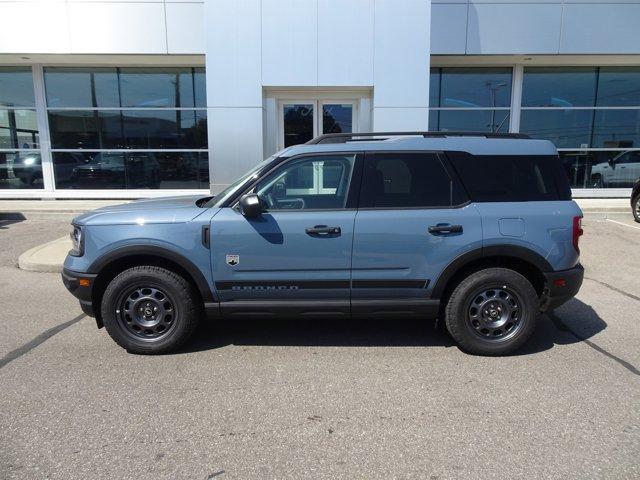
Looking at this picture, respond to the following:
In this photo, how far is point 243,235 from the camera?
4.06m

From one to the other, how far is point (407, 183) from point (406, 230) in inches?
17.4

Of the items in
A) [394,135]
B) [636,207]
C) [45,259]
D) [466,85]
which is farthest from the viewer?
[466,85]

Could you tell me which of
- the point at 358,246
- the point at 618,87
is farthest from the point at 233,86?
the point at 618,87

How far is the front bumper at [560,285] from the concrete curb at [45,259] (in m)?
6.71

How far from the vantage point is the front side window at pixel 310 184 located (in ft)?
13.8

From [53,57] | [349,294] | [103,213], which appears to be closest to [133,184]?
[53,57]

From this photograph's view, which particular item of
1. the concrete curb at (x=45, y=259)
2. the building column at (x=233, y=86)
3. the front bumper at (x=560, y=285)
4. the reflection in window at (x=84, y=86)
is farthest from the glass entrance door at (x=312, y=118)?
the front bumper at (x=560, y=285)

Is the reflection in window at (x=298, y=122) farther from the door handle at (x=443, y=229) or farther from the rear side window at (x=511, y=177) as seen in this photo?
the door handle at (x=443, y=229)

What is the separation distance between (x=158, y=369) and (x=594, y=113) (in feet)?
49.3

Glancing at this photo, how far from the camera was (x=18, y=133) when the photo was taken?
14492 millimetres

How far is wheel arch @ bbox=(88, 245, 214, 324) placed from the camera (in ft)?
13.5

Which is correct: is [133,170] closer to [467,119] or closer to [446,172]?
[467,119]

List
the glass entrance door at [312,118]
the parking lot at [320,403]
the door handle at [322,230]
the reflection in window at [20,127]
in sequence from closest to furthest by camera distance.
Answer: the parking lot at [320,403]
the door handle at [322,230]
the glass entrance door at [312,118]
the reflection in window at [20,127]

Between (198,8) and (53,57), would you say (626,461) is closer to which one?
(198,8)
